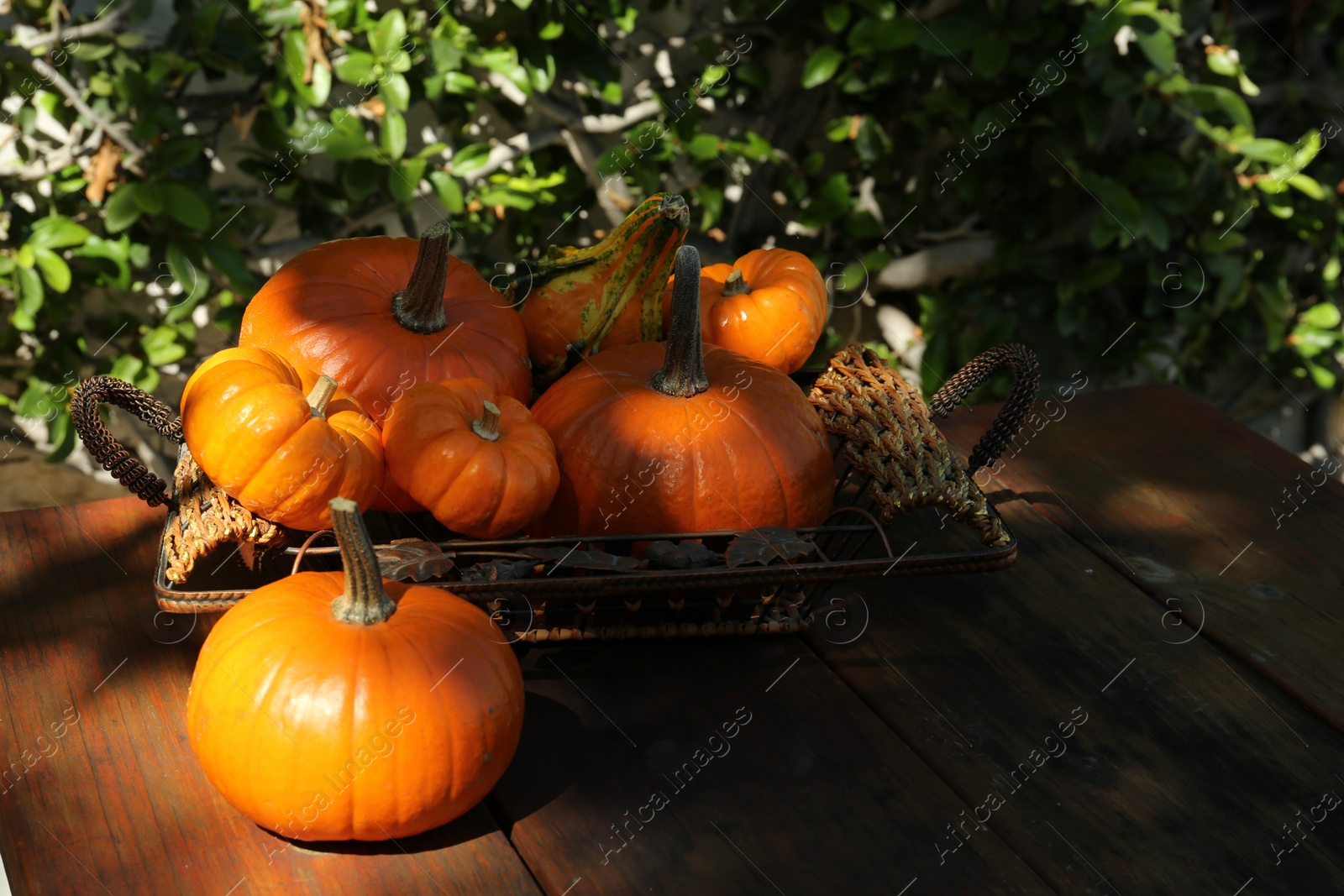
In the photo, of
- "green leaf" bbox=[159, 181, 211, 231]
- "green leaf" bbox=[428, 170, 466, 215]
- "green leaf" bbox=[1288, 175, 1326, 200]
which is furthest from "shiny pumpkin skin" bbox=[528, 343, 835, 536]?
"green leaf" bbox=[1288, 175, 1326, 200]

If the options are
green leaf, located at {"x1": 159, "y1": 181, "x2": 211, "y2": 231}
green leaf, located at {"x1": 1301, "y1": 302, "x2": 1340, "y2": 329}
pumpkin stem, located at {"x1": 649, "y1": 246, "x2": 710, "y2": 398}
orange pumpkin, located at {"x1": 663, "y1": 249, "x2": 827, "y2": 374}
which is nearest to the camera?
pumpkin stem, located at {"x1": 649, "y1": 246, "x2": 710, "y2": 398}

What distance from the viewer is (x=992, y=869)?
91 cm

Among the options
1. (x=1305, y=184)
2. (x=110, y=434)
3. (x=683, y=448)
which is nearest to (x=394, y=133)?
(x=110, y=434)

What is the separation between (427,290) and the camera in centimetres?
123

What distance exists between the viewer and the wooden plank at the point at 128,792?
2.82 feet

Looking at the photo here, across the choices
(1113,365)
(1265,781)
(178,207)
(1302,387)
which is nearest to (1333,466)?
(1302,387)

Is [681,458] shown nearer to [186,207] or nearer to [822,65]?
[186,207]

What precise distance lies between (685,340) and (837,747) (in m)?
0.43

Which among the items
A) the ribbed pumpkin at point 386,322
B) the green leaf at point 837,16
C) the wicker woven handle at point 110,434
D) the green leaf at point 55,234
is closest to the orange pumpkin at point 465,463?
the ribbed pumpkin at point 386,322

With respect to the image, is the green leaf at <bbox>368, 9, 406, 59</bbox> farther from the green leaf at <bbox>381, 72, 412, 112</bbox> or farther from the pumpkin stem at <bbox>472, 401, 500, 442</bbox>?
the pumpkin stem at <bbox>472, 401, 500, 442</bbox>

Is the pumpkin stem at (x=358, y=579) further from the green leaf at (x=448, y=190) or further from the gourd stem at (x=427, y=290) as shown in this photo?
the green leaf at (x=448, y=190)

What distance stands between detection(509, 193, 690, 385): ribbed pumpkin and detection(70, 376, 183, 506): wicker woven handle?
419 mm

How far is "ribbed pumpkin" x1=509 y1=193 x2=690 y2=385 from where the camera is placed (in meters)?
1.32

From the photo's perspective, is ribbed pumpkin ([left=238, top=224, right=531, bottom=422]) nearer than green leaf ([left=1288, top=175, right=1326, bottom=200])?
Yes
